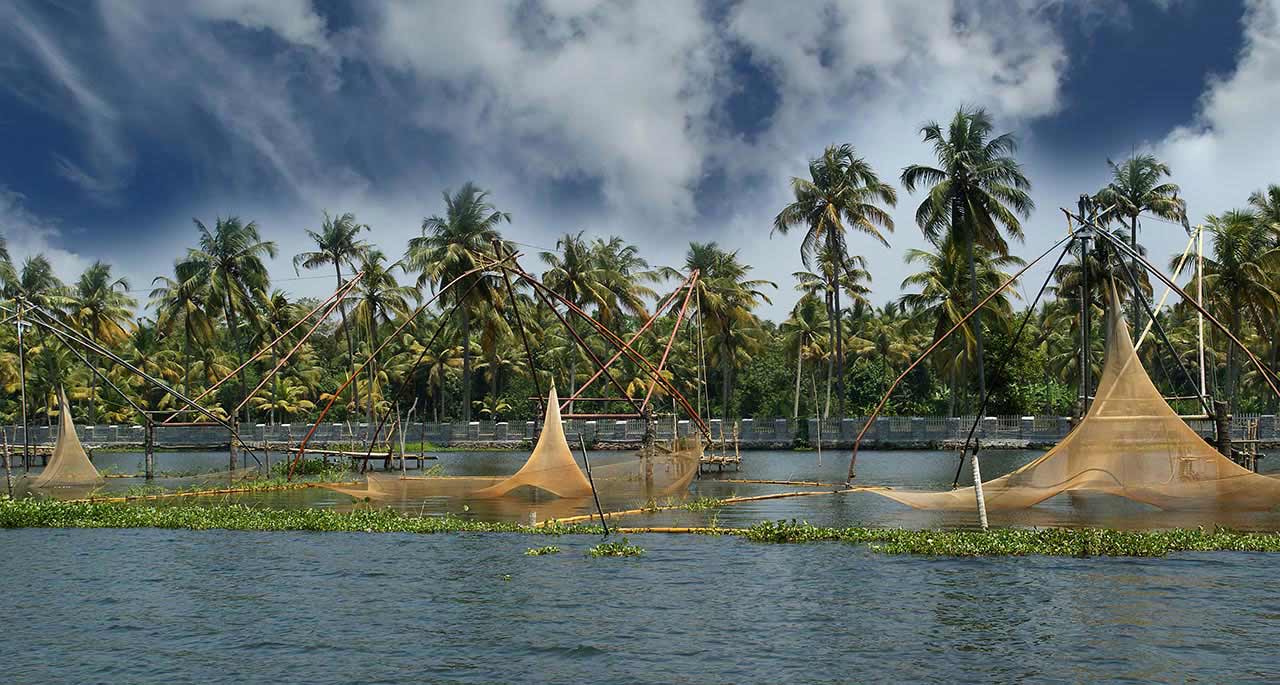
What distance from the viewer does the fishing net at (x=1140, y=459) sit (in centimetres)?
2234

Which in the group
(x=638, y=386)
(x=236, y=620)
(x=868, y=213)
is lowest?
(x=236, y=620)

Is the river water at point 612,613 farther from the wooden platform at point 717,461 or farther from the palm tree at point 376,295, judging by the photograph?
the palm tree at point 376,295

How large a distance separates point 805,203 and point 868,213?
145 inches

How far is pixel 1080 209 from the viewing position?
29.4 meters

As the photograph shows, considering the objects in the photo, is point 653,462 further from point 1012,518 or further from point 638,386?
point 638,386

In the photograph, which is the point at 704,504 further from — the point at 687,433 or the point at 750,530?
the point at 687,433

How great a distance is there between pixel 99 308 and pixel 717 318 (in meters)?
42.6

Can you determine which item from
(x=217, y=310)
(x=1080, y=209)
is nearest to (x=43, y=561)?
(x=1080, y=209)

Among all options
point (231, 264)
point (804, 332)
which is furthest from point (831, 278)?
point (231, 264)

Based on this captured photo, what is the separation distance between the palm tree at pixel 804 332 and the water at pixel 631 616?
50.9 m

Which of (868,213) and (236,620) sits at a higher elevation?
(868,213)

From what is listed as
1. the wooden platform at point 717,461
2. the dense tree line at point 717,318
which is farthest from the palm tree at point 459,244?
the wooden platform at point 717,461

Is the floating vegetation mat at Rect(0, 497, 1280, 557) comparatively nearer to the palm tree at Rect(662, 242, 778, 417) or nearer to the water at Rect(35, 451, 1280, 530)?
the water at Rect(35, 451, 1280, 530)

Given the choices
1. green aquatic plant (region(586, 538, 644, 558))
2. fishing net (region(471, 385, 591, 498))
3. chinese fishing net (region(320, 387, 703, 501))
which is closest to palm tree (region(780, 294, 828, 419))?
chinese fishing net (region(320, 387, 703, 501))
